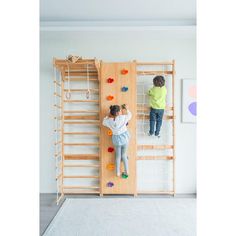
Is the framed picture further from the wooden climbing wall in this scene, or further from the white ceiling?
the white ceiling

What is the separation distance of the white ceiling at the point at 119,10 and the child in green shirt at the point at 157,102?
1.01 meters

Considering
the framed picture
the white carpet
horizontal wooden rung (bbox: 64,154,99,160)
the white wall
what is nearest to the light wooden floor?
the white carpet

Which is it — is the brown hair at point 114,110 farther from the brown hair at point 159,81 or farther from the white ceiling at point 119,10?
the white ceiling at point 119,10

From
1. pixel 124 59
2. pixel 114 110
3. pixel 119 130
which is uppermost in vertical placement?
pixel 124 59

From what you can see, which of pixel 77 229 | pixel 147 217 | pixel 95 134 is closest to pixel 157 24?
pixel 95 134

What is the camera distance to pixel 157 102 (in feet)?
15.3

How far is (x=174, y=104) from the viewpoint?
493 cm

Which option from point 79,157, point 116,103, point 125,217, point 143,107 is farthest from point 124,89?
point 125,217

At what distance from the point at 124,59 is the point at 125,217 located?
2.73 m

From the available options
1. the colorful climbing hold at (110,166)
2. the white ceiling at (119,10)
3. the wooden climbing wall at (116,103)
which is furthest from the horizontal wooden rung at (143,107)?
the white ceiling at (119,10)

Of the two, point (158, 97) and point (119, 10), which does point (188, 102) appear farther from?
point (119, 10)

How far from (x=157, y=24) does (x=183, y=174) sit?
A: 8.81 ft
